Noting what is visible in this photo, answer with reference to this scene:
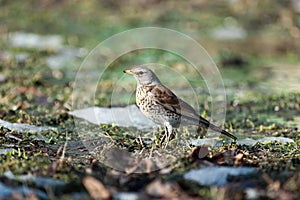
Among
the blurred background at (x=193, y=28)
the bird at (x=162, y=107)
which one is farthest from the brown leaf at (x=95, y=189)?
the blurred background at (x=193, y=28)

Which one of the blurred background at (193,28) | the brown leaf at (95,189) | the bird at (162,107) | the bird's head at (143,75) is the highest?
the blurred background at (193,28)

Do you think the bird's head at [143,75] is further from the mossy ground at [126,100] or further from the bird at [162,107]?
the mossy ground at [126,100]

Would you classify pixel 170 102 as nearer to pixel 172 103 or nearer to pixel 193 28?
pixel 172 103

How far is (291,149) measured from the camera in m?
6.41

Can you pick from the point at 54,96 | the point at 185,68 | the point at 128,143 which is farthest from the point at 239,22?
the point at 128,143

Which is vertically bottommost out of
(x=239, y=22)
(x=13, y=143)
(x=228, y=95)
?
(x=13, y=143)

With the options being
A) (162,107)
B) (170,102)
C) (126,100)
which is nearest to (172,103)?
(170,102)

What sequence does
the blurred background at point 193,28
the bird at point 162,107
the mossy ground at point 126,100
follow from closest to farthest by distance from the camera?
the mossy ground at point 126,100, the bird at point 162,107, the blurred background at point 193,28

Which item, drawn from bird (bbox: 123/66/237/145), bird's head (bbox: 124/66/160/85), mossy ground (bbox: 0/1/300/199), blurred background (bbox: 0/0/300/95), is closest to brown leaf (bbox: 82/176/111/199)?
mossy ground (bbox: 0/1/300/199)


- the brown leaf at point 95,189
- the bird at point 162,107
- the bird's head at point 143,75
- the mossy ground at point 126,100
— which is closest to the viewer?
the brown leaf at point 95,189

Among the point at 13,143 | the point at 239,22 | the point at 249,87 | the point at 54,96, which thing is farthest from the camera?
the point at 239,22

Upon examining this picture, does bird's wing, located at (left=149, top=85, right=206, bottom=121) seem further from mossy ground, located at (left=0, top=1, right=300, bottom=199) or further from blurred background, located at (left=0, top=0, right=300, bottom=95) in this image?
blurred background, located at (left=0, top=0, right=300, bottom=95)

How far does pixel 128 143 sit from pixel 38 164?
1.51m

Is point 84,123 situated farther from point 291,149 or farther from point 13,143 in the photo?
point 291,149
